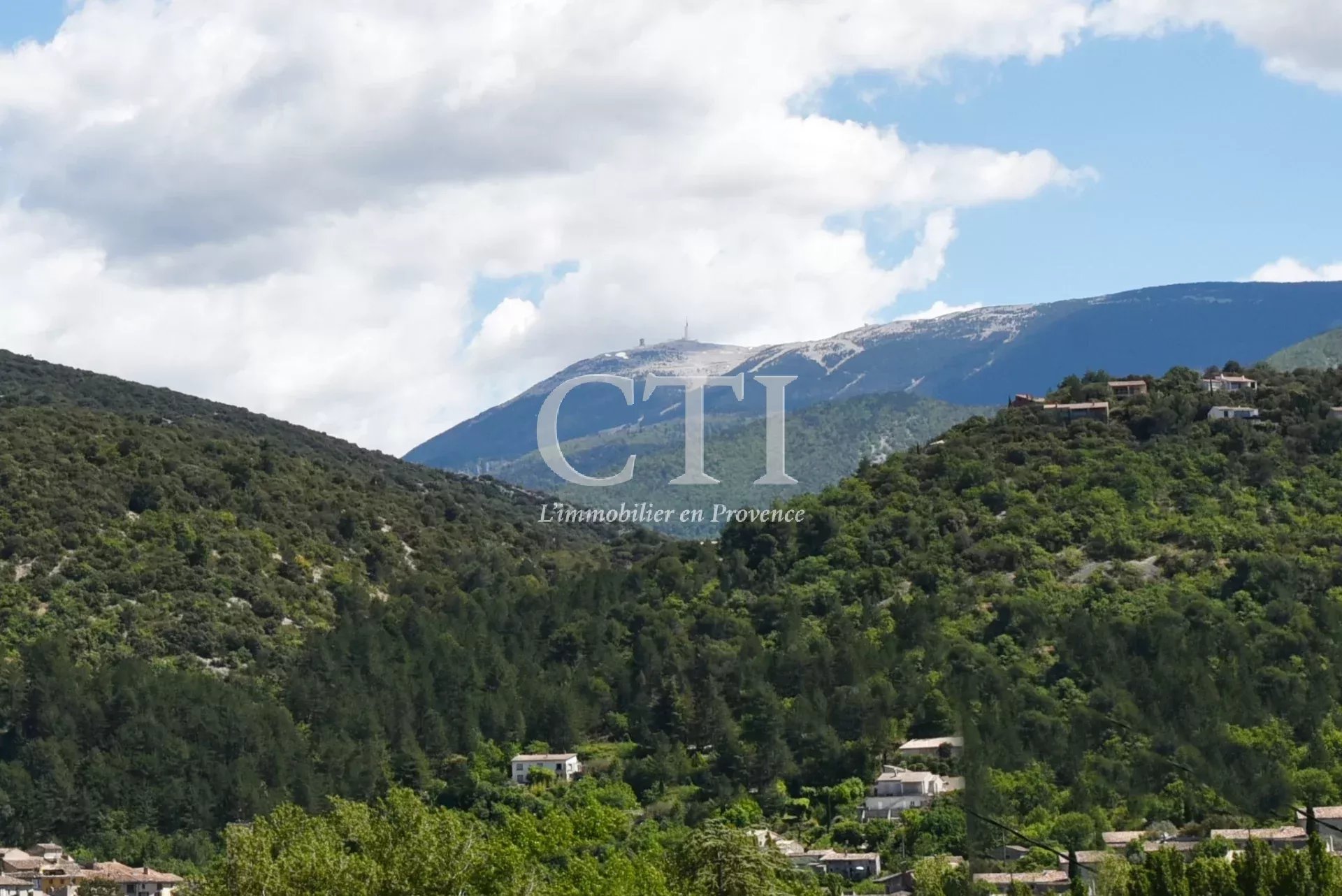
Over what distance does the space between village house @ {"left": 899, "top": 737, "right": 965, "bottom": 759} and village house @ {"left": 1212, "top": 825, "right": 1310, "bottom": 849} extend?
12594mm

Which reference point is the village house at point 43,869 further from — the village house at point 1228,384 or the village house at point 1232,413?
the village house at point 1228,384

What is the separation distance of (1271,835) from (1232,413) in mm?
42546

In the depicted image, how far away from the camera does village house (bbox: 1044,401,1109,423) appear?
109m

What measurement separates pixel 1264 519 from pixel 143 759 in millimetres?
45072

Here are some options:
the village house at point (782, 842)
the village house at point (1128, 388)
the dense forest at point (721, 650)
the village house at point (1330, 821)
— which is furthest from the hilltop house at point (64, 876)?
the village house at point (1128, 388)

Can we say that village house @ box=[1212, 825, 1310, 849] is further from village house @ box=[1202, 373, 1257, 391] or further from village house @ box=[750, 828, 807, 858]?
village house @ box=[1202, 373, 1257, 391]

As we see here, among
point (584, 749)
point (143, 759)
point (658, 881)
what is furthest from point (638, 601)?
point (658, 881)

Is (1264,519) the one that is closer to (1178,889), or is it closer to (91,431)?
(1178,889)

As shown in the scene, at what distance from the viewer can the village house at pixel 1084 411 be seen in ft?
357

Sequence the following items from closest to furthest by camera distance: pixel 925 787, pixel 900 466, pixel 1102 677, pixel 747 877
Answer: pixel 747 877 < pixel 925 787 < pixel 1102 677 < pixel 900 466

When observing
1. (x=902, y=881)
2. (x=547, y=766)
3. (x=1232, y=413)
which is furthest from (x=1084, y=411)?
(x=902, y=881)

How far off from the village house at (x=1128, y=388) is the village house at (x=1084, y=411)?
3.40 meters

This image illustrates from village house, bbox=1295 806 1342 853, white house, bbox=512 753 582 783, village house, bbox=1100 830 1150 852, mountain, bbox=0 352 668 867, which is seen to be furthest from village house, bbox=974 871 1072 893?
mountain, bbox=0 352 668 867

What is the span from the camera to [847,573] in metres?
95.3
